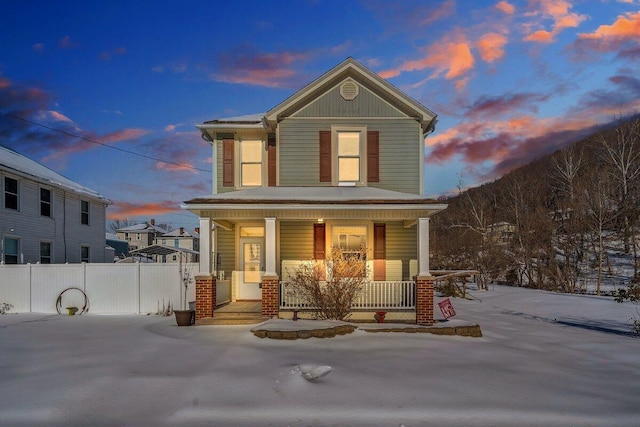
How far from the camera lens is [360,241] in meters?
Result: 14.0

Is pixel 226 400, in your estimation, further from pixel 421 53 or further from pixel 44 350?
pixel 421 53

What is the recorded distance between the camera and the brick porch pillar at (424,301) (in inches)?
449

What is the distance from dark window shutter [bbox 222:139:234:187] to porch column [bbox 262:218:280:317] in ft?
12.4

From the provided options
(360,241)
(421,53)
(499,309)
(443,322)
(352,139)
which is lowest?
(499,309)

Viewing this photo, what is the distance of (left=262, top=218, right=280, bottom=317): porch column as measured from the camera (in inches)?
456

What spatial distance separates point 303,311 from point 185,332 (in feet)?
10.5

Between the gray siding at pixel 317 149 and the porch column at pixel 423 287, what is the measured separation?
9.78 ft

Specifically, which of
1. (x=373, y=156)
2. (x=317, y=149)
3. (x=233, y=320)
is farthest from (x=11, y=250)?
(x=373, y=156)

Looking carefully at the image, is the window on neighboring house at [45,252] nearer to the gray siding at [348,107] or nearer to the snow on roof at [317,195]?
the snow on roof at [317,195]

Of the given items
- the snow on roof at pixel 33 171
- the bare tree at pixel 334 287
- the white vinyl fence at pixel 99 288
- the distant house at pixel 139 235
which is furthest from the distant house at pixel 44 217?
the distant house at pixel 139 235

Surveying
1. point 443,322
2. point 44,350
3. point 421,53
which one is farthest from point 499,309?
point 44,350

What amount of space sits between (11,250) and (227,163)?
10820mm

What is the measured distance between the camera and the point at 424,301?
11.5m

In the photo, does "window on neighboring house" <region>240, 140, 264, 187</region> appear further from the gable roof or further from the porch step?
the porch step
